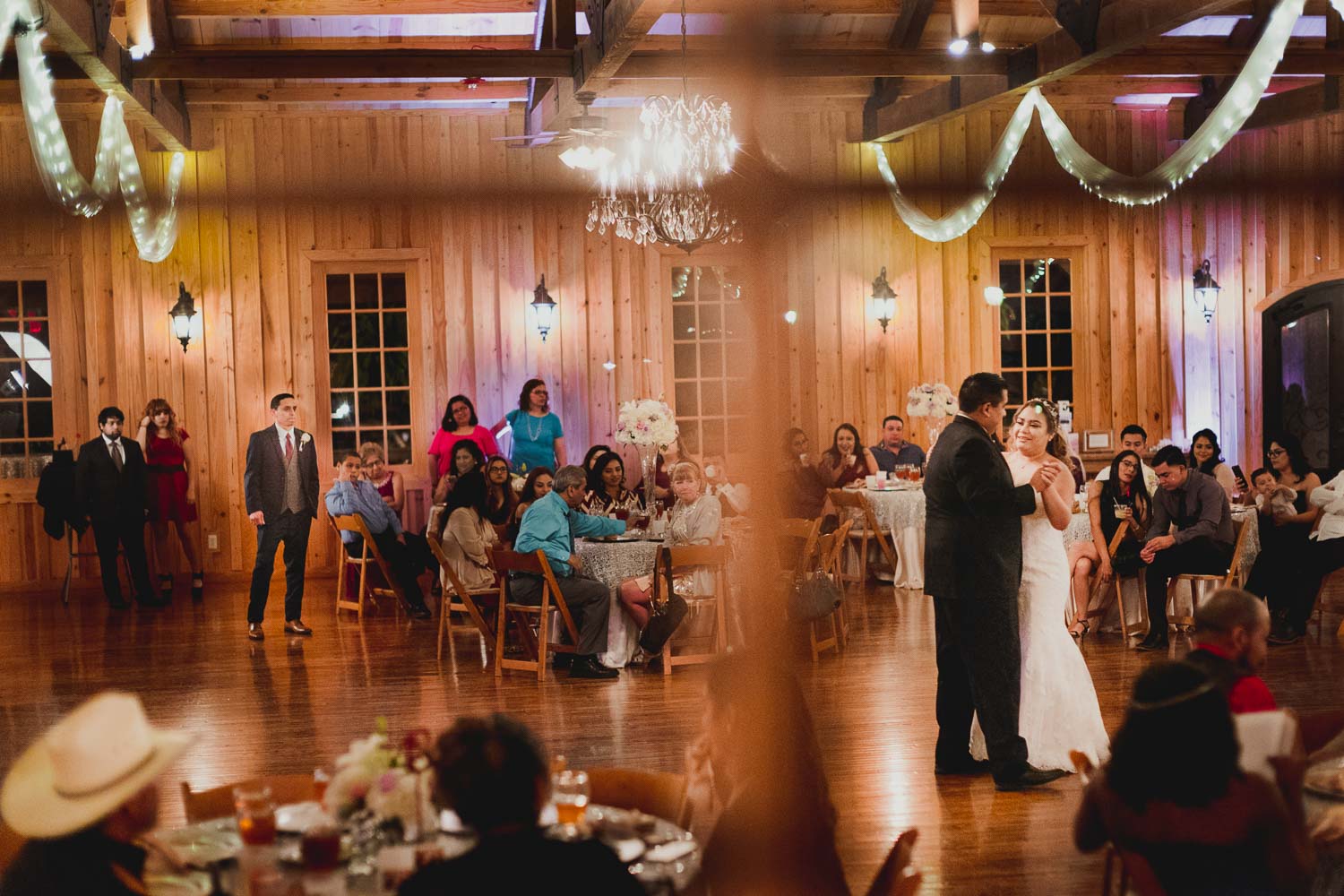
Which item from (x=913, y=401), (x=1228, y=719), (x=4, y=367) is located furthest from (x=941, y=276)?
(x=1228, y=719)

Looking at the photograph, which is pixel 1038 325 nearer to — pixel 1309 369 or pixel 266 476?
pixel 1309 369

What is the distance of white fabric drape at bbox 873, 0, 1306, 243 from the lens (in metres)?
1.73

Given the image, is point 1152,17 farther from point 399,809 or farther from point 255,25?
point 255,25

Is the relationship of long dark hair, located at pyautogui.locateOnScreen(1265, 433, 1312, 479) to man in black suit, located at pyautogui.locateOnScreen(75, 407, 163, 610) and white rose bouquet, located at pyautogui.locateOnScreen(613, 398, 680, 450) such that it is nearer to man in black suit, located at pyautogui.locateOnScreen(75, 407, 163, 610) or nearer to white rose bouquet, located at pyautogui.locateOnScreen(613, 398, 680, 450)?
white rose bouquet, located at pyautogui.locateOnScreen(613, 398, 680, 450)

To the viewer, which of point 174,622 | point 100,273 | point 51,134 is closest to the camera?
point 51,134

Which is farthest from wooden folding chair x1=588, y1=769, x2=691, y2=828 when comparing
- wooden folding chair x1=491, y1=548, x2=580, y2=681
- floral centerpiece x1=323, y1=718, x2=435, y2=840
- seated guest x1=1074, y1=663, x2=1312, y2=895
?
wooden folding chair x1=491, y1=548, x2=580, y2=681

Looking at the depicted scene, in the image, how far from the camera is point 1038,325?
473 inches

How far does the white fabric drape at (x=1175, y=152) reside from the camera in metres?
1.73

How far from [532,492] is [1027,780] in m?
4.08

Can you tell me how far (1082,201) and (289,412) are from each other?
23.9 ft

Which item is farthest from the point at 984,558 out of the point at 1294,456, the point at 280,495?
the point at 280,495

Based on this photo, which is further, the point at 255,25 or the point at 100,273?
the point at 100,273

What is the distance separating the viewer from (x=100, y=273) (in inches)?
419

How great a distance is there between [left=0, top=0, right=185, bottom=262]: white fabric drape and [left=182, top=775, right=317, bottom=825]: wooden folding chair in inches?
47.7
